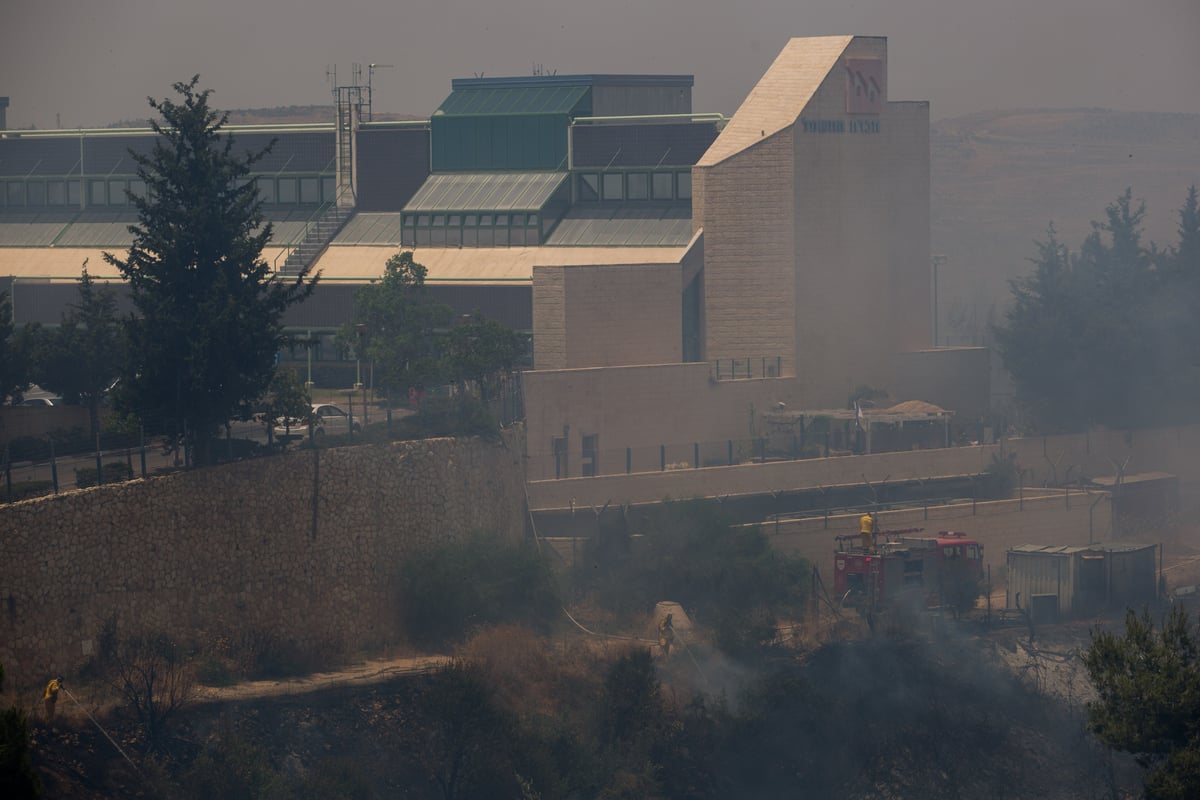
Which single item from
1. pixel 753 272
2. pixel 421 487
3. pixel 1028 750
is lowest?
pixel 1028 750

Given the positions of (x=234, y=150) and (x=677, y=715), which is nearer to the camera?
(x=677, y=715)

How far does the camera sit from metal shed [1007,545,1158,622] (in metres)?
57.8

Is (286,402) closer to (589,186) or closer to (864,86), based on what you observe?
(589,186)

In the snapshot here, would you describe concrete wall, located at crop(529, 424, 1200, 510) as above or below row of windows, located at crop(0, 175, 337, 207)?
below

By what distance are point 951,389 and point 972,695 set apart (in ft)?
65.6

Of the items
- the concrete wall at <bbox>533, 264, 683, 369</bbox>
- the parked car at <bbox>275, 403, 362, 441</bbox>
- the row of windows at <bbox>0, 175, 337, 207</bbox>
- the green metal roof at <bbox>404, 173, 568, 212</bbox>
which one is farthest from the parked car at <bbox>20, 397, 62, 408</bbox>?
the green metal roof at <bbox>404, 173, 568, 212</bbox>

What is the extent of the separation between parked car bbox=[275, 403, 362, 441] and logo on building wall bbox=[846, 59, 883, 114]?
71.8 feet

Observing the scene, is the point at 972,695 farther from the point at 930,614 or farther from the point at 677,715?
the point at 677,715

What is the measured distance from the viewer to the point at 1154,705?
36188 millimetres

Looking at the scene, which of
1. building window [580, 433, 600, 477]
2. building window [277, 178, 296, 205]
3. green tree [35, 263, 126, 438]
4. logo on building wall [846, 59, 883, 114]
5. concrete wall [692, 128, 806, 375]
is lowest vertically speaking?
building window [580, 433, 600, 477]

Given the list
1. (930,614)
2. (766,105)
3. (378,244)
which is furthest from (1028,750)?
(378,244)

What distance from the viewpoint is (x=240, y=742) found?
4047cm

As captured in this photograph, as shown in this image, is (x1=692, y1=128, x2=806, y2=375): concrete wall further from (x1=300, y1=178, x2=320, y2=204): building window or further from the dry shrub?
(x1=300, y1=178, x2=320, y2=204): building window

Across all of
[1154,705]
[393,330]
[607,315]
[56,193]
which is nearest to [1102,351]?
[607,315]
